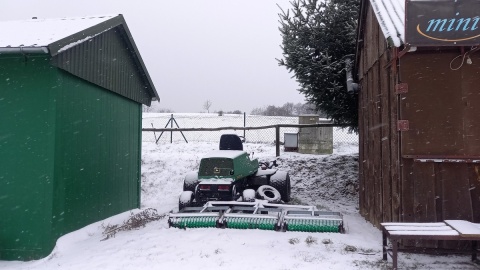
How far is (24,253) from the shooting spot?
265 inches

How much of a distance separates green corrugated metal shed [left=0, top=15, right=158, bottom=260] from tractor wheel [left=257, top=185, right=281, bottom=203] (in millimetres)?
3573

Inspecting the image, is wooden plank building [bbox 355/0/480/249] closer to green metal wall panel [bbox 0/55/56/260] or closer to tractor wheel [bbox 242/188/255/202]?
tractor wheel [bbox 242/188/255/202]

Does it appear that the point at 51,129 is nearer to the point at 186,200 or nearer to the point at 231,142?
the point at 186,200

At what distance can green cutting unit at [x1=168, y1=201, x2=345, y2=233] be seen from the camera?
751 cm

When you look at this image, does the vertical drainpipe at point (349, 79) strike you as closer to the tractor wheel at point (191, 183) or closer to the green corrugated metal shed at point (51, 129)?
the tractor wheel at point (191, 183)

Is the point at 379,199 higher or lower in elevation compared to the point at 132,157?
lower

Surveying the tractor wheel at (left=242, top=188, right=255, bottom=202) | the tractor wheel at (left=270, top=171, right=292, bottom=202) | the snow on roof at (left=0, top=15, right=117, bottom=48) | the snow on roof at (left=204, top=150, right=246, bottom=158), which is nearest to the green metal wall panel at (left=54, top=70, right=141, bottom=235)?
the snow on roof at (left=0, top=15, right=117, bottom=48)

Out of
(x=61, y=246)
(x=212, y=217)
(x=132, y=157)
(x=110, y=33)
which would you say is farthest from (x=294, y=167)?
(x=61, y=246)

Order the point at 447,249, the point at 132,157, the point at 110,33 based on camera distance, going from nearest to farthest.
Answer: the point at 447,249
the point at 110,33
the point at 132,157

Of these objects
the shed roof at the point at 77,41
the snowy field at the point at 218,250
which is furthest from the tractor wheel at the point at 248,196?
the shed roof at the point at 77,41

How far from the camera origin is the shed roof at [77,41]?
21.9ft

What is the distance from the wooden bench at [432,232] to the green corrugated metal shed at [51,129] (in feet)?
17.1

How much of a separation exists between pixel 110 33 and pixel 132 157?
335 centimetres

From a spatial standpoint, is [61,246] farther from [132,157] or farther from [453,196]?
[453,196]
